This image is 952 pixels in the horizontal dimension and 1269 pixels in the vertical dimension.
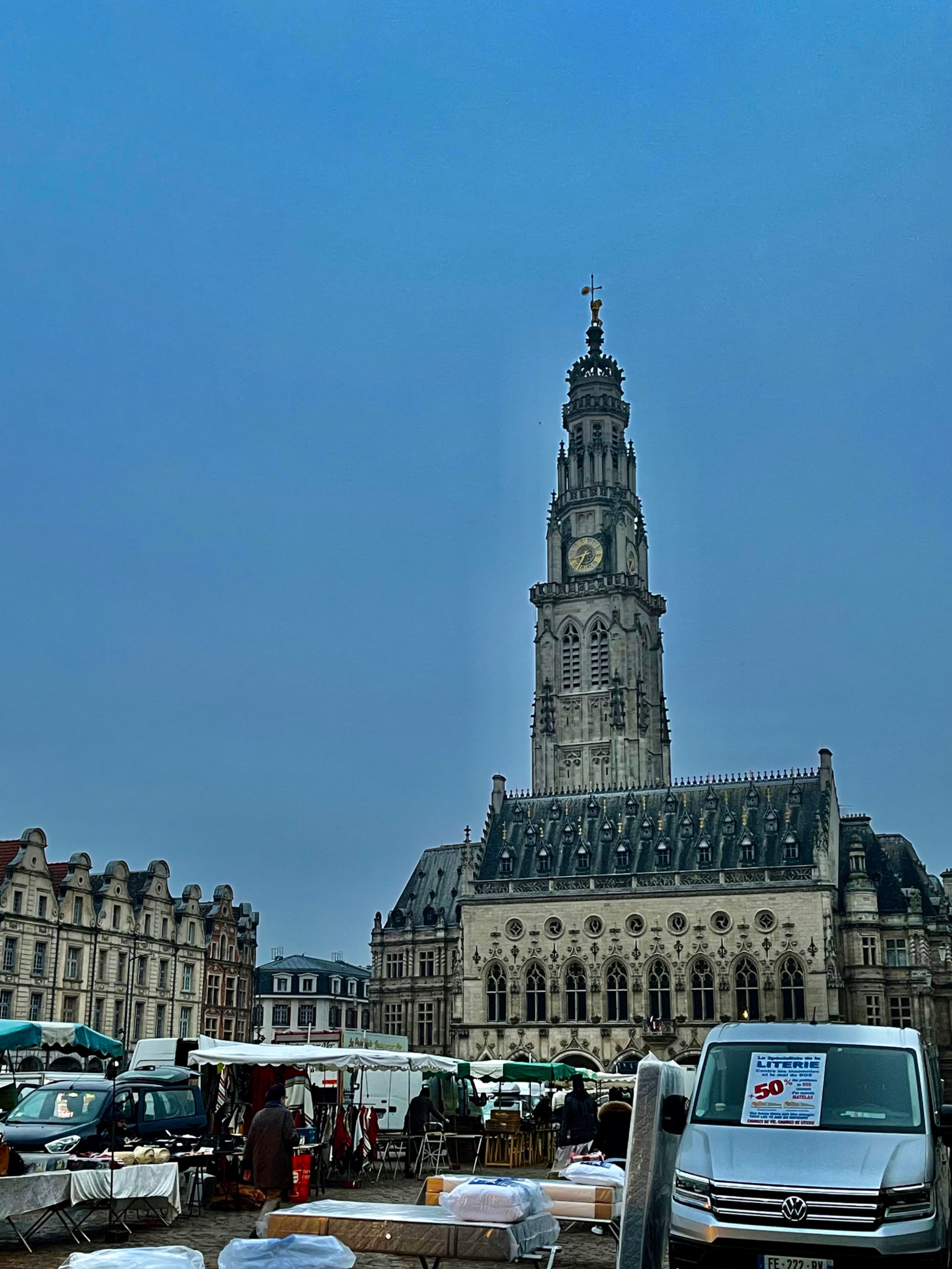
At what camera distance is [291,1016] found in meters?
89.2

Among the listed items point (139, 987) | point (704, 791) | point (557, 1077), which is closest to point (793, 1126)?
point (557, 1077)

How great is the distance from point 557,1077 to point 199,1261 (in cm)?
2761

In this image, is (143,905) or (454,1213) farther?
(143,905)

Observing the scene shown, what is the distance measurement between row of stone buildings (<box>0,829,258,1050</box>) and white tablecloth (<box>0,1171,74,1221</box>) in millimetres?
38207

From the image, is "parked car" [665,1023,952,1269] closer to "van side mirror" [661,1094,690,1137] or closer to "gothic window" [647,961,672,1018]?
"van side mirror" [661,1094,690,1137]

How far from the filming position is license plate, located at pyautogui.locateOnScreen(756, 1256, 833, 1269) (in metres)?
11.1

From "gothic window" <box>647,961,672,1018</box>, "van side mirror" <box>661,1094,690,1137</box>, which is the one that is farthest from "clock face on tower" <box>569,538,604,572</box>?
"van side mirror" <box>661,1094,690,1137</box>

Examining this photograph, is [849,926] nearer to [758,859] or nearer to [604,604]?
[758,859]

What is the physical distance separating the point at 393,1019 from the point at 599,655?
92.4 feet

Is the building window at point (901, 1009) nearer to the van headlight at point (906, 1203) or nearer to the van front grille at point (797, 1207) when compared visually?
the van headlight at point (906, 1203)

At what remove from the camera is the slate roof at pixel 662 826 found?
2623 inches

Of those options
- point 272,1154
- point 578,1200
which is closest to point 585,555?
point 272,1154

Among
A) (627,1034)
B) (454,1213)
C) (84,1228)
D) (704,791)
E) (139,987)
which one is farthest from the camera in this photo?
(704,791)

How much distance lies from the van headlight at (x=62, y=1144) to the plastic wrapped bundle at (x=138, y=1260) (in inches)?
494
